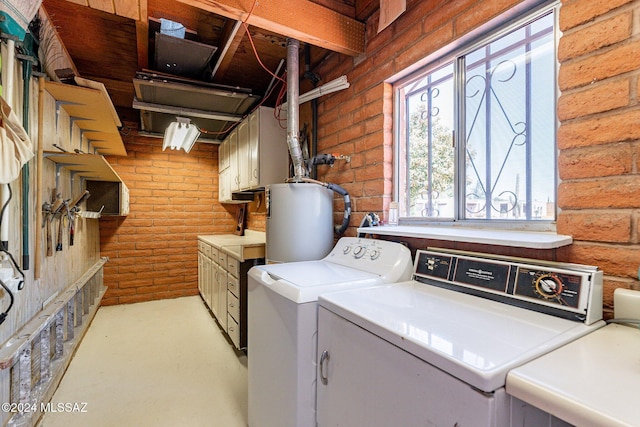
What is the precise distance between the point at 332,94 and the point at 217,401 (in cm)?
232

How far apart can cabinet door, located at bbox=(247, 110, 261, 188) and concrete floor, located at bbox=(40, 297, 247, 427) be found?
1577 millimetres

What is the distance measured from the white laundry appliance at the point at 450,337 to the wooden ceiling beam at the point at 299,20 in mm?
1519

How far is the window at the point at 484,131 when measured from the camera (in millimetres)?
1267

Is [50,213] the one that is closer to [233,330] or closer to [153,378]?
[153,378]

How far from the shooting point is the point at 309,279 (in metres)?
1.35

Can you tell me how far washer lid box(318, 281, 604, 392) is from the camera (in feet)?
2.19

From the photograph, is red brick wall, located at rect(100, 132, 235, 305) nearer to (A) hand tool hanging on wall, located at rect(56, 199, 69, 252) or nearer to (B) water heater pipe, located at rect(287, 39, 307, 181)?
(A) hand tool hanging on wall, located at rect(56, 199, 69, 252)

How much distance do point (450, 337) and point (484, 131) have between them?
111 centimetres

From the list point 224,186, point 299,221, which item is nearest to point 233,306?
point 299,221

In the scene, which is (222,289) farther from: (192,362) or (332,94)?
(332,94)

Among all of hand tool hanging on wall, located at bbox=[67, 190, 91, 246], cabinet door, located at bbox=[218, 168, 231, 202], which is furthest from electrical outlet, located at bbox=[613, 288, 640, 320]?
cabinet door, located at bbox=[218, 168, 231, 202]

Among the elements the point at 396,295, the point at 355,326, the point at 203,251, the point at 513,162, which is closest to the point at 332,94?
the point at 513,162

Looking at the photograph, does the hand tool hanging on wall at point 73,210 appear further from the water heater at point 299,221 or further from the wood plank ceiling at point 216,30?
the water heater at point 299,221

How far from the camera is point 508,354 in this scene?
69 centimetres
